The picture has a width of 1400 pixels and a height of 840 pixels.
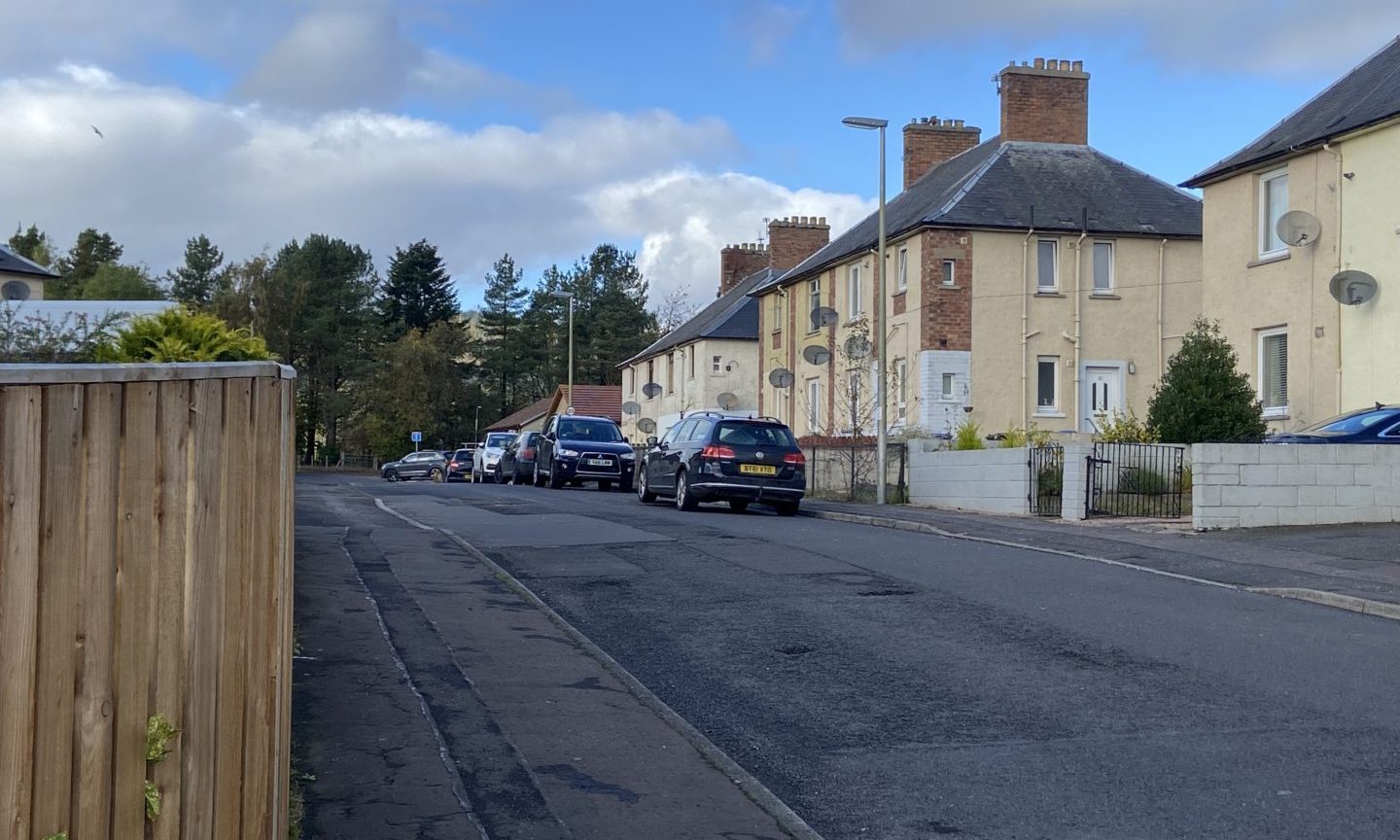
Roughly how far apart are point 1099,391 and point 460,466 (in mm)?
30356

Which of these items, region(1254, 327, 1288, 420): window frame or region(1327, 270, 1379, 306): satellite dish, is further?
region(1254, 327, 1288, 420): window frame

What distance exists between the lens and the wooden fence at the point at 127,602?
9.64 feet

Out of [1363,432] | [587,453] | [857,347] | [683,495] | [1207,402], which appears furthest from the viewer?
[587,453]

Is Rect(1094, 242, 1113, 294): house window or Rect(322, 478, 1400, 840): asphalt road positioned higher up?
Rect(1094, 242, 1113, 294): house window

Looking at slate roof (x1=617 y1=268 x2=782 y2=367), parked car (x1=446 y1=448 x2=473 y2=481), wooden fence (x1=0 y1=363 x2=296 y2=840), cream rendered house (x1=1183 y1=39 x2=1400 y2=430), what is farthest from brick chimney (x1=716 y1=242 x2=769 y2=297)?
wooden fence (x1=0 y1=363 x2=296 y2=840)

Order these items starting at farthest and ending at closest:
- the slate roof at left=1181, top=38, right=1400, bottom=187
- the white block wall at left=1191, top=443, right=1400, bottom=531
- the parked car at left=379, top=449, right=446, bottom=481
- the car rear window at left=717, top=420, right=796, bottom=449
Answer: the parked car at left=379, top=449, right=446, bottom=481 < the slate roof at left=1181, top=38, right=1400, bottom=187 < the car rear window at left=717, top=420, right=796, bottom=449 < the white block wall at left=1191, top=443, right=1400, bottom=531

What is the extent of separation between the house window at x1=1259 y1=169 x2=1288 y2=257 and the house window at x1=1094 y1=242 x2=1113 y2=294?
9.86 m

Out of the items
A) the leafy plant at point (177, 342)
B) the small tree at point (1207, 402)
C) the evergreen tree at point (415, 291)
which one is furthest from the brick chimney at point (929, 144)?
the evergreen tree at point (415, 291)

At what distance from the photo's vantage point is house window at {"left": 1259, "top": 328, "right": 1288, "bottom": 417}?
1029 inches

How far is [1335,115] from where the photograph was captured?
1009 inches

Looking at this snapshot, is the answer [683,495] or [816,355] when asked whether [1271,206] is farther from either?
[683,495]

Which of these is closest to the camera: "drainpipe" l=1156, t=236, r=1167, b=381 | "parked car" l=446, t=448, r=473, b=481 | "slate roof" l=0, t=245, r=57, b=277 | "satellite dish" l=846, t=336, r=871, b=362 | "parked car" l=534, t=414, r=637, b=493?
"satellite dish" l=846, t=336, r=871, b=362

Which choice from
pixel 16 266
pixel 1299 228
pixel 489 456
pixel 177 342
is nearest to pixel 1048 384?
pixel 1299 228

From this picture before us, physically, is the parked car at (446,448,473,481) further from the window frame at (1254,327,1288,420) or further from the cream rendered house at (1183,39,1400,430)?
the window frame at (1254,327,1288,420)
